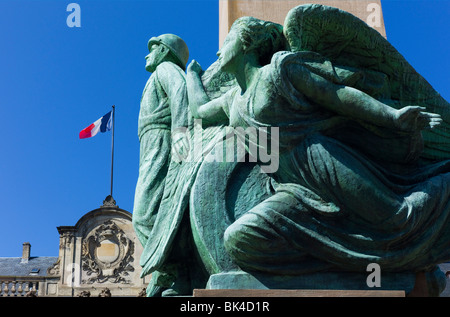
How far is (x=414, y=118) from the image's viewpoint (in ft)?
13.3

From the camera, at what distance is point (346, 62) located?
437 centimetres

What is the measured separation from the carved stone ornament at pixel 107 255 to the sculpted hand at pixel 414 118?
84.2 ft

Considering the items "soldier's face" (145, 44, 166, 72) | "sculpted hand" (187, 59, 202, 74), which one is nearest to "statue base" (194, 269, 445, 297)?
"sculpted hand" (187, 59, 202, 74)

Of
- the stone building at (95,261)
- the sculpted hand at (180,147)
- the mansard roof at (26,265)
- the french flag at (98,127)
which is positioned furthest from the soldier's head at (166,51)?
the mansard roof at (26,265)

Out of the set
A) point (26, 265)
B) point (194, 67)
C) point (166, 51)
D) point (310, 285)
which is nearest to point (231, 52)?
point (194, 67)

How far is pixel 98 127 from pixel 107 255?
557cm

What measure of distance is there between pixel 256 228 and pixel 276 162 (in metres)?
0.45

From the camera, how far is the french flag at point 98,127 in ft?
89.6

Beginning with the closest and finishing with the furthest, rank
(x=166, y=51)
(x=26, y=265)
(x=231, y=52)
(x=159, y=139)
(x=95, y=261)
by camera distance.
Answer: (x=231, y=52) → (x=159, y=139) → (x=166, y=51) → (x=95, y=261) → (x=26, y=265)

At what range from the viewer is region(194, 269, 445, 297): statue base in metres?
3.74

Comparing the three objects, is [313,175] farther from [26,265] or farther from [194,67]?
[26,265]

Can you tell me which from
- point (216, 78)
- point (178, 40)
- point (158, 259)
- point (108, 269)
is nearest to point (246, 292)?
point (158, 259)

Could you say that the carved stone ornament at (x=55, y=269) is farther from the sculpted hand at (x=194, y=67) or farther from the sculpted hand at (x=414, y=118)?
the sculpted hand at (x=414, y=118)

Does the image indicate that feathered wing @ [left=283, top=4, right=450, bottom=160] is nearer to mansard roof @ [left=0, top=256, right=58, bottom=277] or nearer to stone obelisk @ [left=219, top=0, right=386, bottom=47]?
stone obelisk @ [left=219, top=0, right=386, bottom=47]
